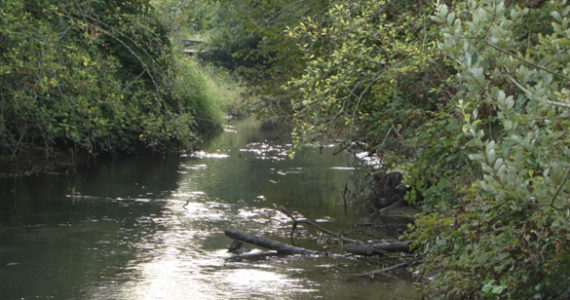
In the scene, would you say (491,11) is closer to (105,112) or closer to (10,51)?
(10,51)

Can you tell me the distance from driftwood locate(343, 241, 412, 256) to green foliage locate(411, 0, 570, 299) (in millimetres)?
4382

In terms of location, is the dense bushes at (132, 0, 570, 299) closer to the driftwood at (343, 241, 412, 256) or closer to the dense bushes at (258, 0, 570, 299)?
the dense bushes at (258, 0, 570, 299)

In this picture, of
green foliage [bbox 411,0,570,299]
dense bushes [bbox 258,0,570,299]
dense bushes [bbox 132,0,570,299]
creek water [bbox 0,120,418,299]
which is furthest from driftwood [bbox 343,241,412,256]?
green foliage [bbox 411,0,570,299]

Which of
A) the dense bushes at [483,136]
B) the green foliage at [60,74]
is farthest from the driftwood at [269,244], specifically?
the green foliage at [60,74]

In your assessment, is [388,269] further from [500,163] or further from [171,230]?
[500,163]

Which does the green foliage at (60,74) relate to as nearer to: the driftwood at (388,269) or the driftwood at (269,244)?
the driftwood at (269,244)

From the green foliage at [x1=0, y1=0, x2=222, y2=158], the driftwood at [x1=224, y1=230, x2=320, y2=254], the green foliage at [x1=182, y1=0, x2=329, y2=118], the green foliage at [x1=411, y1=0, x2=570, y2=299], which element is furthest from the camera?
the green foliage at [x1=182, y1=0, x2=329, y2=118]

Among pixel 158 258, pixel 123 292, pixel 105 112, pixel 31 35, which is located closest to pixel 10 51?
pixel 31 35

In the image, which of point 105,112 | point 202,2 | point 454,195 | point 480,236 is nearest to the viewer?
point 480,236

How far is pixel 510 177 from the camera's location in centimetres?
511

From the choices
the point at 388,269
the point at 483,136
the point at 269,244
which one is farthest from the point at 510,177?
the point at 269,244

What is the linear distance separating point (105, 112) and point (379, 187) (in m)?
8.00

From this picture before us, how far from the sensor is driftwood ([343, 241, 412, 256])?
12.1 meters

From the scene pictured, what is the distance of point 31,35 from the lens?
13977 mm
